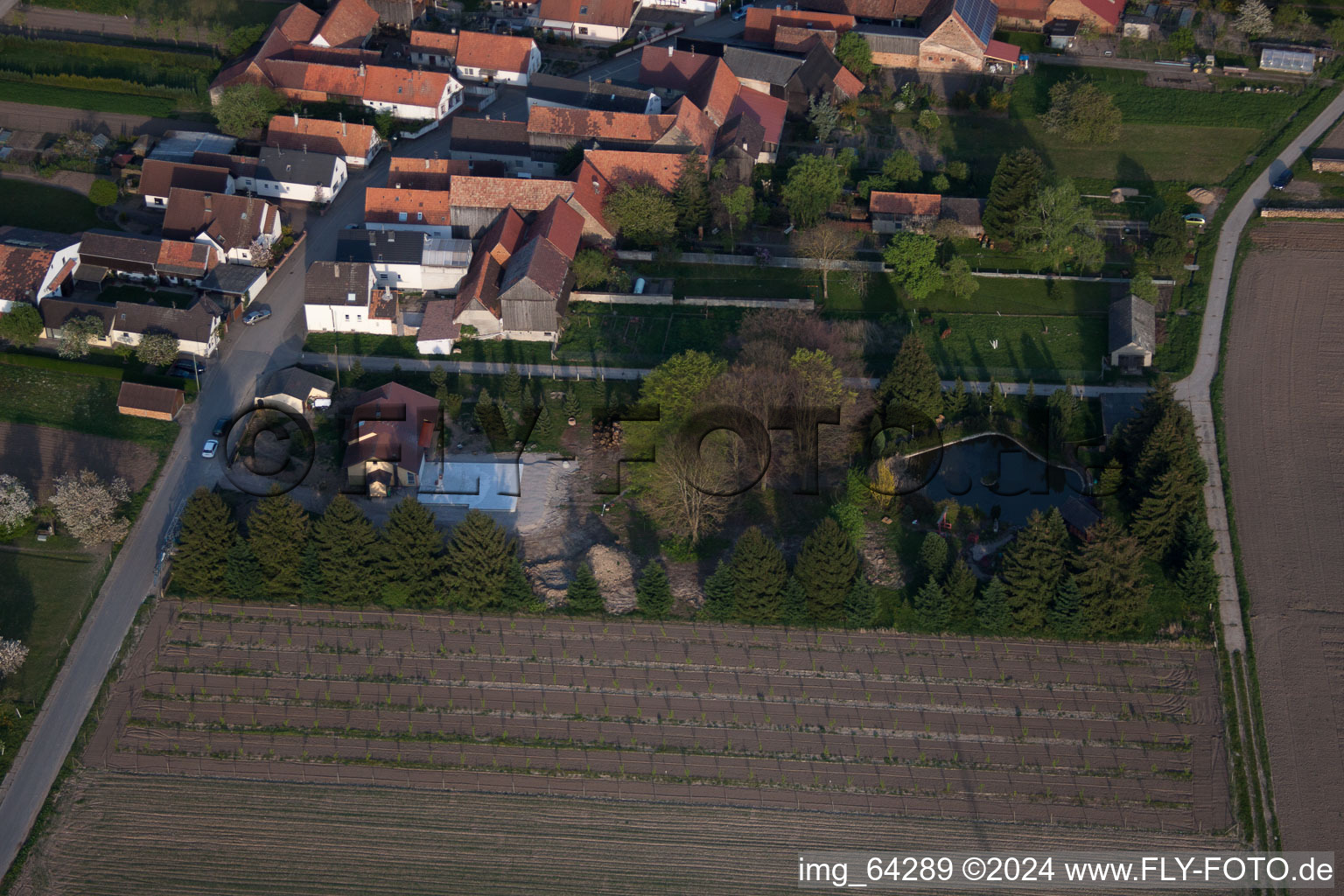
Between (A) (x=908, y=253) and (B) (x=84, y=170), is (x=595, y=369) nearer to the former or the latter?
(A) (x=908, y=253)

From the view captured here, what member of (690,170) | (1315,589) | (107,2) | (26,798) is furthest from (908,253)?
(107,2)

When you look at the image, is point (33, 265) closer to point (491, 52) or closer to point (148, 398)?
point (148, 398)

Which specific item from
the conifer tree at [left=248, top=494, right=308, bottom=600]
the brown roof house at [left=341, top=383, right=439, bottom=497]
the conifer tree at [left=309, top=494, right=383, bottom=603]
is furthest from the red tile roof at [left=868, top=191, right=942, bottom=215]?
the conifer tree at [left=248, top=494, right=308, bottom=600]

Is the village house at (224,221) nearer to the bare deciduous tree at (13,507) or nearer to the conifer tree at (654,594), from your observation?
the bare deciduous tree at (13,507)

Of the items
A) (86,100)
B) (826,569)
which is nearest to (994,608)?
(826,569)

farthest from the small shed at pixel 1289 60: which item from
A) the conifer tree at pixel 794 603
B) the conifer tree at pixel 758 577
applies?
the conifer tree at pixel 794 603

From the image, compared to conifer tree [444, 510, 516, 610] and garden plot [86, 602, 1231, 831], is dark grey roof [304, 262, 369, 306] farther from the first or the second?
garden plot [86, 602, 1231, 831]

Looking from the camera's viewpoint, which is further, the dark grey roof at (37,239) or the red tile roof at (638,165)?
the red tile roof at (638,165)
